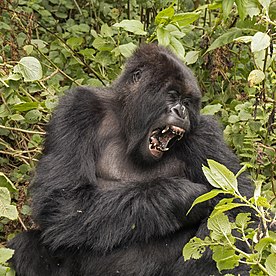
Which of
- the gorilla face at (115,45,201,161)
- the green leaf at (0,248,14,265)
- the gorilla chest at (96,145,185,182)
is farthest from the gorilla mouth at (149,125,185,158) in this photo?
the green leaf at (0,248,14,265)

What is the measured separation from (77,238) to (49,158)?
1.73 feet

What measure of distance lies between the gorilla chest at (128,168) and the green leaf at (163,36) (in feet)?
2.67

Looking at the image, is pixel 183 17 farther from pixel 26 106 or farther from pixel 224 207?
pixel 224 207

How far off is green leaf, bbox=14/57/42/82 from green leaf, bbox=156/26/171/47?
2.90 feet

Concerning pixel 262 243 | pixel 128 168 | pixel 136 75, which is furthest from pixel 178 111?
pixel 262 243

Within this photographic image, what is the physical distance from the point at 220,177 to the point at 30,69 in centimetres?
194

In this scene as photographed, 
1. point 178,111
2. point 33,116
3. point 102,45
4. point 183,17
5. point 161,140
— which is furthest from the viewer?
point 102,45

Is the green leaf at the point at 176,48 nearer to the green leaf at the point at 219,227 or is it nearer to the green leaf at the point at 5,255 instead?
the green leaf at the point at 5,255

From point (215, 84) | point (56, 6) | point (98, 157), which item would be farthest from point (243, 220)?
point (56, 6)

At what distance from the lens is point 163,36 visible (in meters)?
5.36

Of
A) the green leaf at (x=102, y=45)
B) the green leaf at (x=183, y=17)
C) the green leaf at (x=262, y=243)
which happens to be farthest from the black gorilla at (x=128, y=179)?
the green leaf at (x=262, y=243)

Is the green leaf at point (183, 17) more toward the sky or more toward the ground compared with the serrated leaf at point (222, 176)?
more toward the ground

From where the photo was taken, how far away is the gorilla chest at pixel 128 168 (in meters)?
4.96

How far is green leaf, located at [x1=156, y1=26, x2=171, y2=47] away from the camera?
5307 mm
